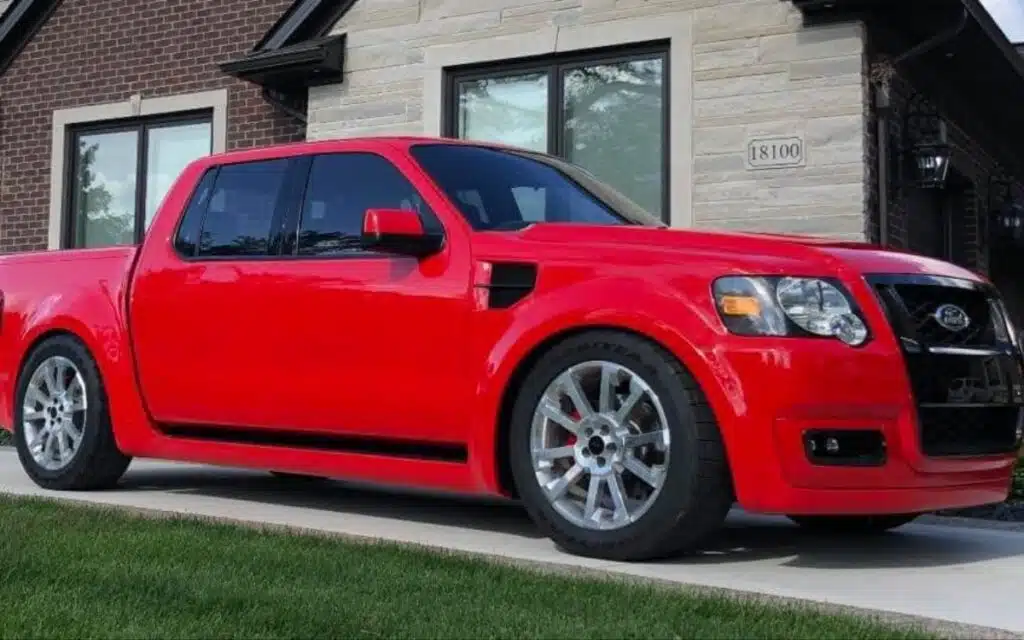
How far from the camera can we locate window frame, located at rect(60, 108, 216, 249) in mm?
13531

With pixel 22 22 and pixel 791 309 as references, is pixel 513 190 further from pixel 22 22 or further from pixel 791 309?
pixel 22 22

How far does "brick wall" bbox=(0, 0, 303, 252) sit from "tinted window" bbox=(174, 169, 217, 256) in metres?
5.94

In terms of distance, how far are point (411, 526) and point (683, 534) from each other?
1596mm

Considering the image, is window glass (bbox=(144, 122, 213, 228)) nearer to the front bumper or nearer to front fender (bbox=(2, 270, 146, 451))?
front fender (bbox=(2, 270, 146, 451))

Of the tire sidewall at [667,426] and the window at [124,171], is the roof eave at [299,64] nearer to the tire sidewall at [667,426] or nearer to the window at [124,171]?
the window at [124,171]

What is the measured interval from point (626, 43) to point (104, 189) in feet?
21.1

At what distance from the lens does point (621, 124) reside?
418 inches

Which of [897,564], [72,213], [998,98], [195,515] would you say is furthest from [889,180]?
[72,213]

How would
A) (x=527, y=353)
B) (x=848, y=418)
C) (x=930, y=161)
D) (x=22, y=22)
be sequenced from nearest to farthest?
1. (x=848, y=418)
2. (x=527, y=353)
3. (x=930, y=161)
4. (x=22, y=22)

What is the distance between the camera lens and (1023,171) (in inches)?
632

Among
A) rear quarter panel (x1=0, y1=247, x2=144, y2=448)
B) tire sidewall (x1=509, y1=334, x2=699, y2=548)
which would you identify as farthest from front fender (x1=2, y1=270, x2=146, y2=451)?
tire sidewall (x1=509, y1=334, x2=699, y2=548)

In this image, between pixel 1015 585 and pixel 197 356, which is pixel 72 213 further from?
pixel 1015 585

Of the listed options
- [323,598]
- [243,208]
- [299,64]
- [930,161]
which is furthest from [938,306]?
[299,64]

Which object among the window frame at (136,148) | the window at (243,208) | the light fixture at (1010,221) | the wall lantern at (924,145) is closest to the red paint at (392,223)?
the window at (243,208)
